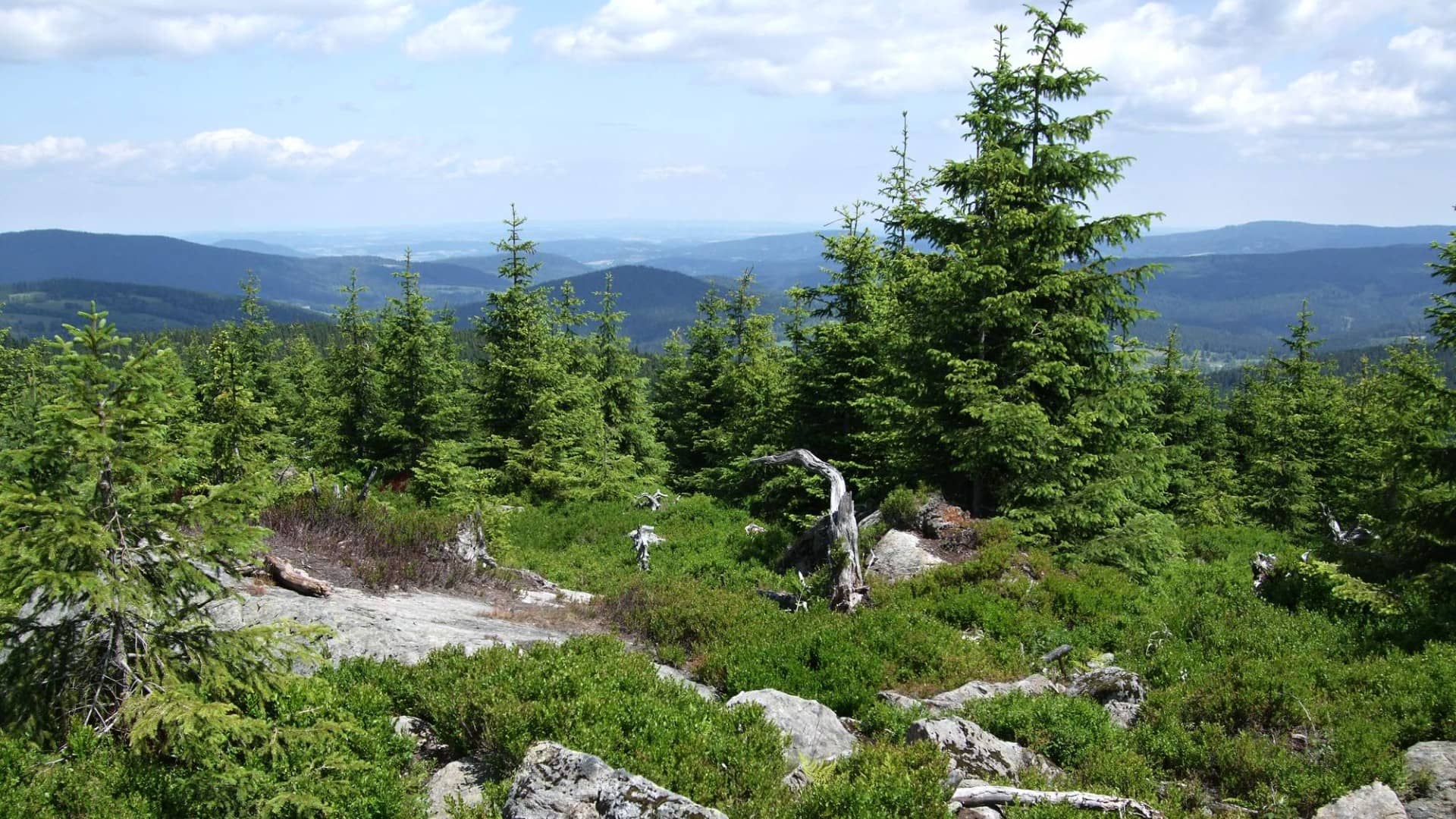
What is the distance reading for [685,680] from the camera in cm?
948

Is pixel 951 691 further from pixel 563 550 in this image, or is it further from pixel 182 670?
pixel 563 550

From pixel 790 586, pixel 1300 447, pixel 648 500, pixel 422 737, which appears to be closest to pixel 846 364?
pixel 790 586

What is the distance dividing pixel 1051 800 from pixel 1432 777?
3.42 metres

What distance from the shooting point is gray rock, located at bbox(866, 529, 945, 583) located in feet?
44.0

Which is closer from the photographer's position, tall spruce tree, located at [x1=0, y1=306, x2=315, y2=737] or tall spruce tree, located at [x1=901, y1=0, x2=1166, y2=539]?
tall spruce tree, located at [x1=0, y1=306, x2=315, y2=737]

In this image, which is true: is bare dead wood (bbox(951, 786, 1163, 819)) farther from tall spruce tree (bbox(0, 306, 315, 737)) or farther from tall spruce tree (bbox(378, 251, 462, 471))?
tall spruce tree (bbox(378, 251, 462, 471))

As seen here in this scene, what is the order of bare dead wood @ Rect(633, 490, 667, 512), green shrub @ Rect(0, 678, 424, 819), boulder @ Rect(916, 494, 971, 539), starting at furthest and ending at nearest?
1. bare dead wood @ Rect(633, 490, 667, 512)
2. boulder @ Rect(916, 494, 971, 539)
3. green shrub @ Rect(0, 678, 424, 819)

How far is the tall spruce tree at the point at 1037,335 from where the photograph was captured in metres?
14.1

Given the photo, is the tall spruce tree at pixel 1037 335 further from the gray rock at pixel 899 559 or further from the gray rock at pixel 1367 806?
the gray rock at pixel 1367 806

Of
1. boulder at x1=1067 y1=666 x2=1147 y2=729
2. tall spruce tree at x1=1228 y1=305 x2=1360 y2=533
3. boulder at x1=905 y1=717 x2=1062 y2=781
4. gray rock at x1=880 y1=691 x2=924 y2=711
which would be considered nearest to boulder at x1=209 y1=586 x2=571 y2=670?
gray rock at x1=880 y1=691 x2=924 y2=711

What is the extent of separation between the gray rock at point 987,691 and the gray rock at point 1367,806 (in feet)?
8.88

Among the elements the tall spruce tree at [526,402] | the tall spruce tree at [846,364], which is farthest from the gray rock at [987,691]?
the tall spruce tree at [526,402]

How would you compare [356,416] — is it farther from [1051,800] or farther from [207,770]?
[1051,800]

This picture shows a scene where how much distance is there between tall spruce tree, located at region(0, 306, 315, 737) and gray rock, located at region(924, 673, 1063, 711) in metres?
6.68
